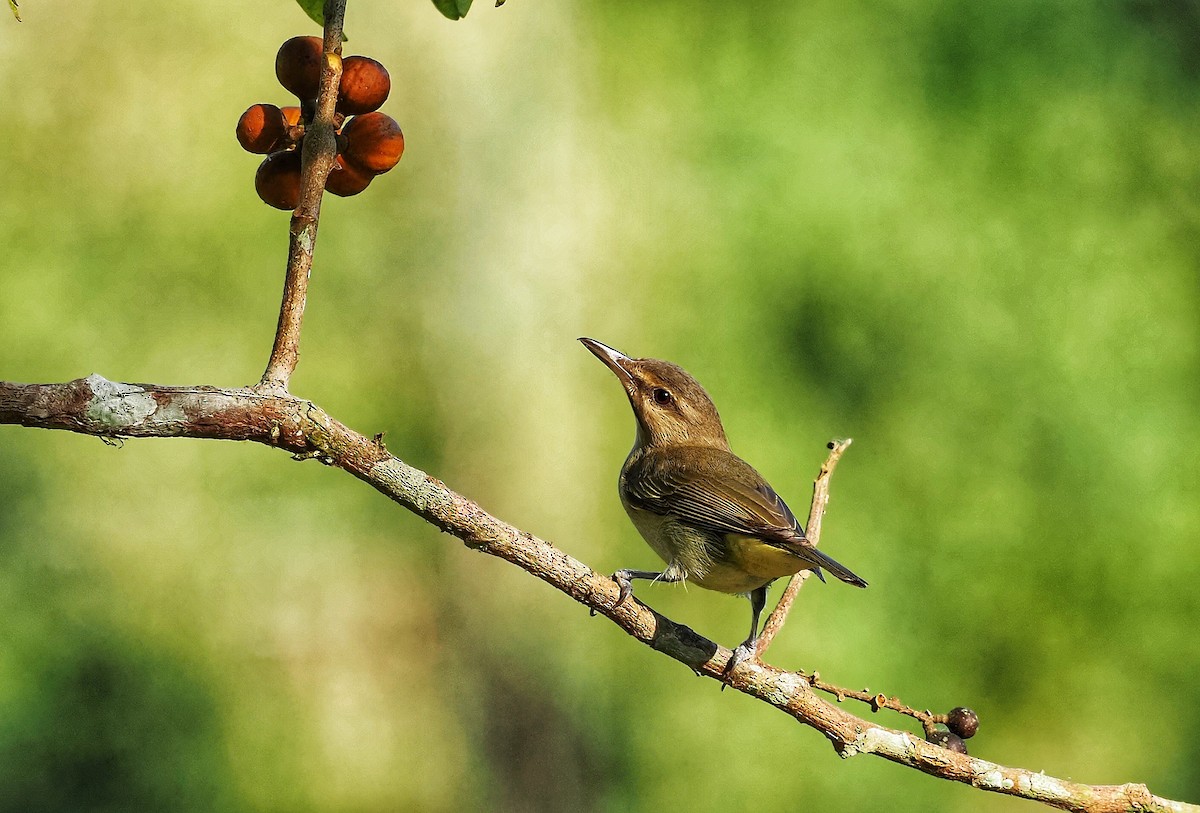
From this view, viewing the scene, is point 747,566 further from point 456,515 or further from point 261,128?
point 261,128

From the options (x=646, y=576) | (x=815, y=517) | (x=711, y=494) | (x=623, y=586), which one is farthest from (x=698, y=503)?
(x=623, y=586)

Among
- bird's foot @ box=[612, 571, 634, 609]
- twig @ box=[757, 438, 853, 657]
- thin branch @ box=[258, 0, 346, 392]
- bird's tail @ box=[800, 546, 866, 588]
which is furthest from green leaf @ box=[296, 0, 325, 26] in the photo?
bird's tail @ box=[800, 546, 866, 588]

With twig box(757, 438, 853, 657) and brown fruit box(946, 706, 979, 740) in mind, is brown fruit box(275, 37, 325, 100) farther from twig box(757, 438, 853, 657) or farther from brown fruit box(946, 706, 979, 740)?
brown fruit box(946, 706, 979, 740)

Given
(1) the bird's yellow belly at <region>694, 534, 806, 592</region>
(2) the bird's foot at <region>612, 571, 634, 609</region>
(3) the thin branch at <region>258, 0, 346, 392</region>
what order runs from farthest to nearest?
(1) the bird's yellow belly at <region>694, 534, 806, 592</region>, (2) the bird's foot at <region>612, 571, 634, 609</region>, (3) the thin branch at <region>258, 0, 346, 392</region>

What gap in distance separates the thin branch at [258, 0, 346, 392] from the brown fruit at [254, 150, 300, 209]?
0.14m

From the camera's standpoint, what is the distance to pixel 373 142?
6.03ft

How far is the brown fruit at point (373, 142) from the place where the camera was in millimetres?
1833

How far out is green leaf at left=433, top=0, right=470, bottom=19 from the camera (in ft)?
6.02

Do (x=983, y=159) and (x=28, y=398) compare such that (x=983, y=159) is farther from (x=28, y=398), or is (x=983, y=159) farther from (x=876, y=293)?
(x=28, y=398)

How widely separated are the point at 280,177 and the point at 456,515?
0.56 meters

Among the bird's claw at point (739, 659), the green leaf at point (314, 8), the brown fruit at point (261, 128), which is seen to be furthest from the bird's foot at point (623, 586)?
the green leaf at point (314, 8)

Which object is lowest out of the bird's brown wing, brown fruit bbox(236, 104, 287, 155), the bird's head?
brown fruit bbox(236, 104, 287, 155)

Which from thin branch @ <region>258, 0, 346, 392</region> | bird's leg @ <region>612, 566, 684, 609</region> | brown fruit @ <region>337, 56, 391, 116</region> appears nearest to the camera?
thin branch @ <region>258, 0, 346, 392</region>

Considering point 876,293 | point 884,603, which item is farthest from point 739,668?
point 876,293
